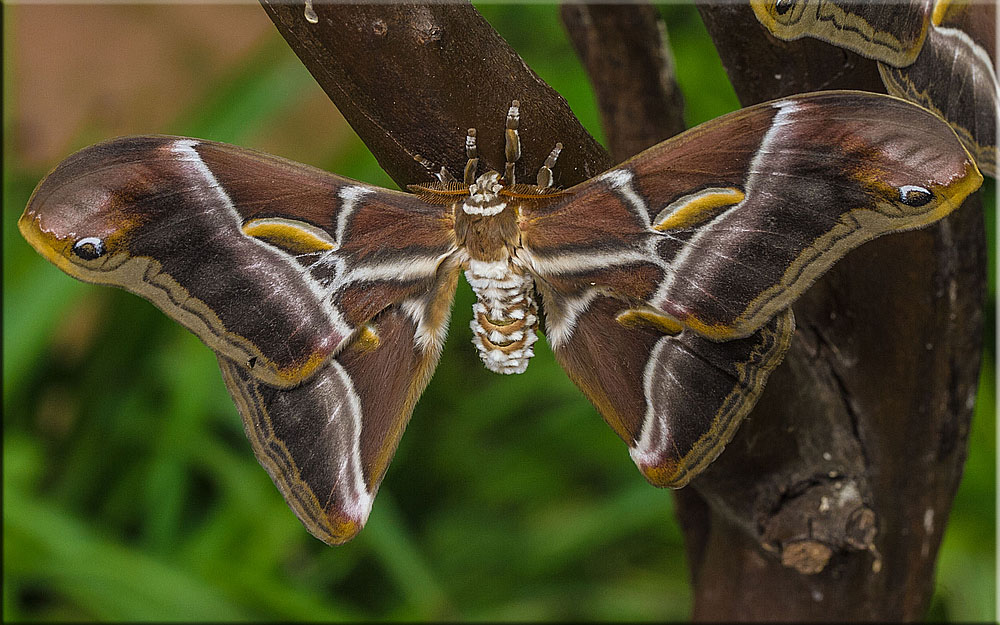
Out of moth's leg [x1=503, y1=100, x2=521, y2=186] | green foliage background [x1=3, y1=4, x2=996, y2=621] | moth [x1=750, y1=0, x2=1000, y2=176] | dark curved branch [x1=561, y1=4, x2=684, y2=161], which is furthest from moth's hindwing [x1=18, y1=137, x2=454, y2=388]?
green foliage background [x1=3, y1=4, x2=996, y2=621]

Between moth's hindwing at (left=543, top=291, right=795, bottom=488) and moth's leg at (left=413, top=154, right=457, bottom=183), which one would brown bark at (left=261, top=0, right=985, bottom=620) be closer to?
moth's leg at (left=413, top=154, right=457, bottom=183)

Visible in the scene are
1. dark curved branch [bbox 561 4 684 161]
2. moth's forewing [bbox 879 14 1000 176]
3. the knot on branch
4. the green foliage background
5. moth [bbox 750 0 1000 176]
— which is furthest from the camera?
the green foliage background

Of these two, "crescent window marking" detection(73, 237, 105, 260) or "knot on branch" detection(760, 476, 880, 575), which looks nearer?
"crescent window marking" detection(73, 237, 105, 260)

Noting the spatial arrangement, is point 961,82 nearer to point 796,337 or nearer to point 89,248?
point 796,337

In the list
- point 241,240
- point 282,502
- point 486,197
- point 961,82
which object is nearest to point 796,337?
point 961,82

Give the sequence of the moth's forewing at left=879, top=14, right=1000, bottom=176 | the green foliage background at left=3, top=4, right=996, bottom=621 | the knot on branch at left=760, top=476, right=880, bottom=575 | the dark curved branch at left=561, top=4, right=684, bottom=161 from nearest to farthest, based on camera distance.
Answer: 1. the moth's forewing at left=879, top=14, right=1000, bottom=176
2. the knot on branch at left=760, top=476, right=880, bottom=575
3. the dark curved branch at left=561, top=4, right=684, bottom=161
4. the green foliage background at left=3, top=4, right=996, bottom=621

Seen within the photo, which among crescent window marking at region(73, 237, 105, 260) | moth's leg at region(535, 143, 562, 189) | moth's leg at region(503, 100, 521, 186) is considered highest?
crescent window marking at region(73, 237, 105, 260)
